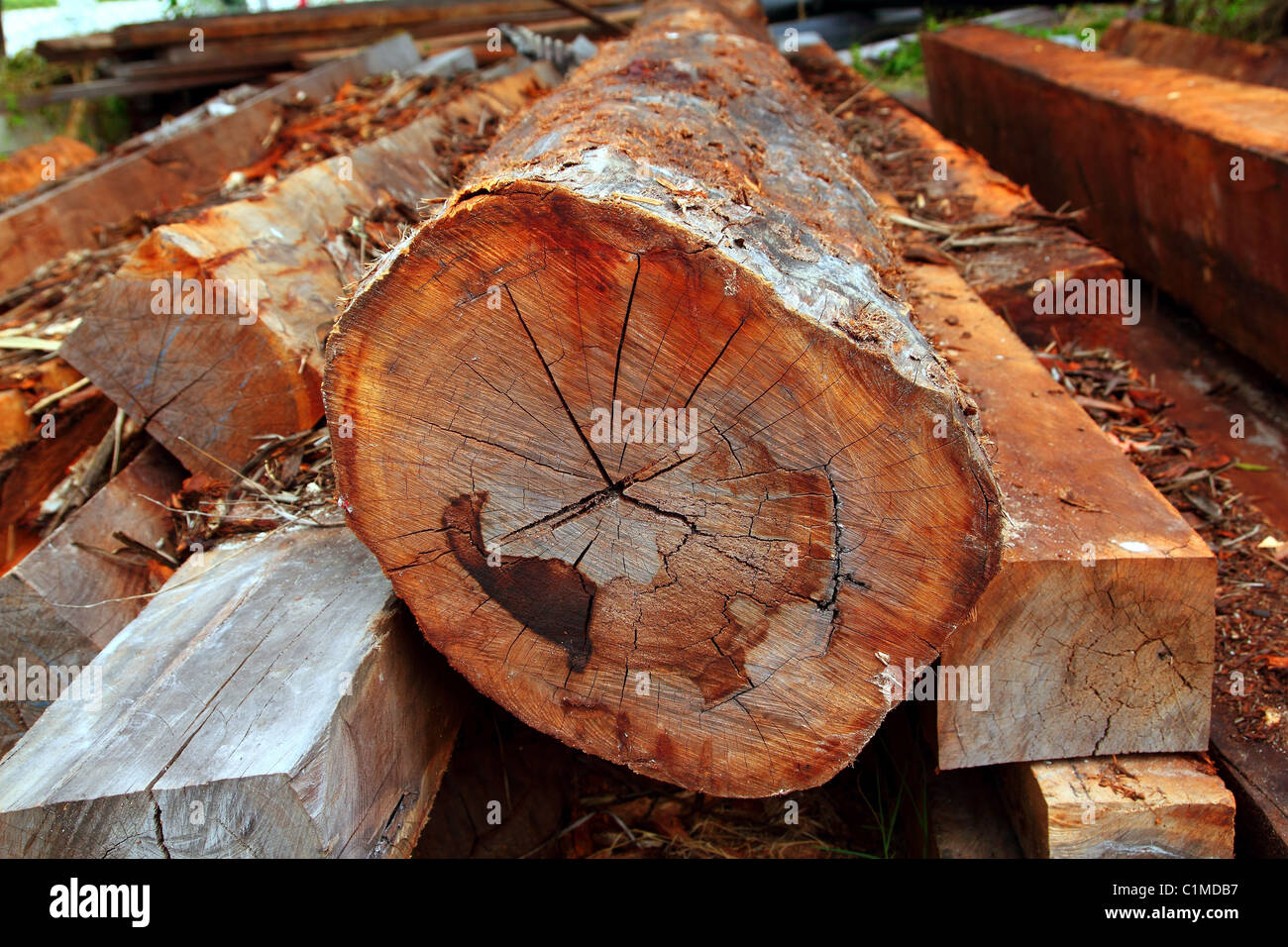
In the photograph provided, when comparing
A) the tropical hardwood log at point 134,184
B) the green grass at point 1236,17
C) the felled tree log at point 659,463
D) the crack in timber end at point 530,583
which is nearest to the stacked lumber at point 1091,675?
the felled tree log at point 659,463

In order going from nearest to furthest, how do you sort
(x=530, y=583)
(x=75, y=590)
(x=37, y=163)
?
(x=530, y=583), (x=75, y=590), (x=37, y=163)

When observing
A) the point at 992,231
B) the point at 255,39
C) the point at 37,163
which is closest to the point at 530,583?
the point at 992,231

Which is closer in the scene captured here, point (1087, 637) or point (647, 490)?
point (647, 490)

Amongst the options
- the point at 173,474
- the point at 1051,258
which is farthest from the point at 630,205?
the point at 1051,258

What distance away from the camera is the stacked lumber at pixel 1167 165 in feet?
12.9

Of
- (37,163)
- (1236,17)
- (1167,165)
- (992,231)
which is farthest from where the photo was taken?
(1236,17)

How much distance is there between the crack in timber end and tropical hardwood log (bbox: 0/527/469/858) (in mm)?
279

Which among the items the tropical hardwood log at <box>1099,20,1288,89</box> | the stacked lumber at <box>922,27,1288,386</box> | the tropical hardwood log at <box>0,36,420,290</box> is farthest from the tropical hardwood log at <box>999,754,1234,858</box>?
the tropical hardwood log at <box>1099,20,1288,89</box>

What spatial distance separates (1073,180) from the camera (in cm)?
555

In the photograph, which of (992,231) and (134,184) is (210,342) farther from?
(992,231)

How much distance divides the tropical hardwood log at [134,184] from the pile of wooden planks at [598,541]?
7.04ft

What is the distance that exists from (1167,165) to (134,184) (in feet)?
16.1

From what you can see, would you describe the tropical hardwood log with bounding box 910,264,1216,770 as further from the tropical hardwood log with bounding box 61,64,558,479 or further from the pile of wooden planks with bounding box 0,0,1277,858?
the tropical hardwood log with bounding box 61,64,558,479

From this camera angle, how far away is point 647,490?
182cm
